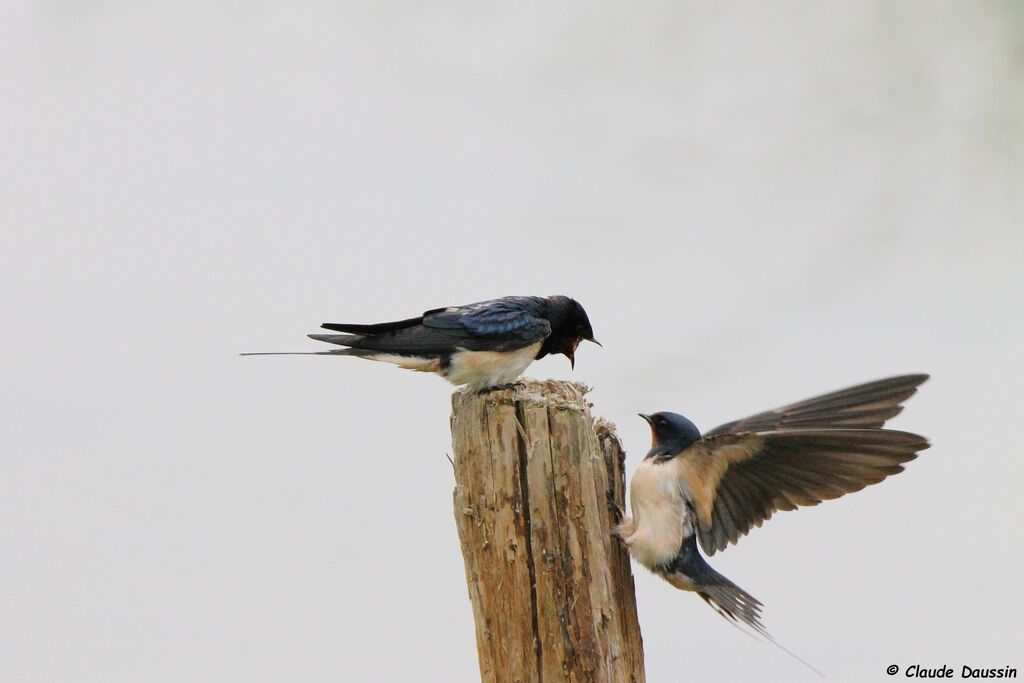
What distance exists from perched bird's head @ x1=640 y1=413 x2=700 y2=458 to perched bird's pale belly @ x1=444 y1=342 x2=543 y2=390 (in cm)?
50

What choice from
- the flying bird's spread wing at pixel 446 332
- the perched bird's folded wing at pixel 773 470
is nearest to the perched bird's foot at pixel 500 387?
the flying bird's spread wing at pixel 446 332

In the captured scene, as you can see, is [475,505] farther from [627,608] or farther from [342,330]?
[342,330]

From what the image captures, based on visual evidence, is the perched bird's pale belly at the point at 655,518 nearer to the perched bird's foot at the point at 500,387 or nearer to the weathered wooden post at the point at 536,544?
the weathered wooden post at the point at 536,544

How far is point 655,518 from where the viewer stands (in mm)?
3320

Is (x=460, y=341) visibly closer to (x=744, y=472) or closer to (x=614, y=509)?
(x=614, y=509)

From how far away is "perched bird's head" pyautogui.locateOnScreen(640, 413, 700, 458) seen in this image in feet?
11.7

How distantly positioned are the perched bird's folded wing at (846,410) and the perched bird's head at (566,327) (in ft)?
2.90

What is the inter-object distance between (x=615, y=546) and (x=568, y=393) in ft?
1.58

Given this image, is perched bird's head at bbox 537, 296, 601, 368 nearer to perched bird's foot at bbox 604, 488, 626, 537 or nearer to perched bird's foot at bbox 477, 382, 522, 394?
perched bird's foot at bbox 477, 382, 522, 394

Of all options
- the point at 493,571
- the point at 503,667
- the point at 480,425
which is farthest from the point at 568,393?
the point at 503,667

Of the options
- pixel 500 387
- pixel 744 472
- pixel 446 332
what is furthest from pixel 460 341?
pixel 744 472

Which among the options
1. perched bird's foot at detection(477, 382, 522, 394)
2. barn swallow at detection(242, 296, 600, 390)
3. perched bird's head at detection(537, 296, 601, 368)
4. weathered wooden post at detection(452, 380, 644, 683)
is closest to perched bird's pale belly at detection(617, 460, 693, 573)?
weathered wooden post at detection(452, 380, 644, 683)

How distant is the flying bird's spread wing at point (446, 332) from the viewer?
12.1 ft

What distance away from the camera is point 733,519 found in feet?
11.5
